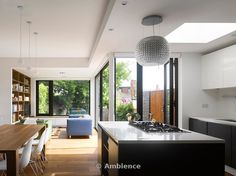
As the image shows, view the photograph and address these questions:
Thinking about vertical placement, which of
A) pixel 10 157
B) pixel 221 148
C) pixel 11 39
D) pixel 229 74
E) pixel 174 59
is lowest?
pixel 10 157

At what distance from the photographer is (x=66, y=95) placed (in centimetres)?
1081

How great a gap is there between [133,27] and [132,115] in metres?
1.39

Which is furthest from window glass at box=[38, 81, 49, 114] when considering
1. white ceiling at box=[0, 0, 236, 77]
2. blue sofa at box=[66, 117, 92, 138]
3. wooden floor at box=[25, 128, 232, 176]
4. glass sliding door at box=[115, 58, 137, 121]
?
glass sliding door at box=[115, 58, 137, 121]

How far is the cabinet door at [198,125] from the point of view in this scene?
4.51 metres

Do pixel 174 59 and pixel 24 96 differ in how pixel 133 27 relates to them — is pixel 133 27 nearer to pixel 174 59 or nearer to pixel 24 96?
pixel 174 59

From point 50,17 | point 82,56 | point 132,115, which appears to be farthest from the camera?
point 82,56

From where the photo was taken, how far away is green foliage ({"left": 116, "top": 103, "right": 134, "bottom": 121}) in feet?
17.7

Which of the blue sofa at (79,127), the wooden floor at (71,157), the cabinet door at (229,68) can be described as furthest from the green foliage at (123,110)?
the blue sofa at (79,127)

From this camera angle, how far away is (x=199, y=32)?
14.0 feet

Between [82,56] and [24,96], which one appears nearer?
[82,56]

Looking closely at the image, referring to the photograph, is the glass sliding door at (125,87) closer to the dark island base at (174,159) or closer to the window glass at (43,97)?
the dark island base at (174,159)

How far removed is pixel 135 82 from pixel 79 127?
2938mm

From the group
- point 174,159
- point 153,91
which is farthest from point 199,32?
point 174,159

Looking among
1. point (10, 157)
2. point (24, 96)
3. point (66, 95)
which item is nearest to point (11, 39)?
point (10, 157)
